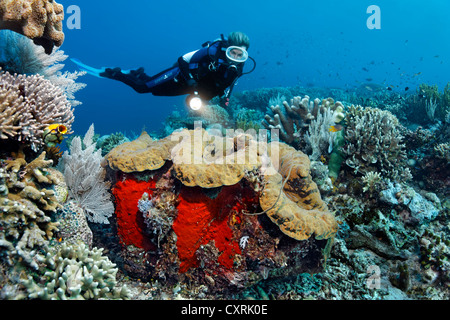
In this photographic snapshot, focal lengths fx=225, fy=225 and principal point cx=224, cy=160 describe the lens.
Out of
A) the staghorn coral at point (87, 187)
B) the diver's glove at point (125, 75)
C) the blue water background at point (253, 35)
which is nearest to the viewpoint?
the staghorn coral at point (87, 187)

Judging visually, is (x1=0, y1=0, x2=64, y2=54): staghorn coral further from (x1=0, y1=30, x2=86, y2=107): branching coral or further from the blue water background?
the blue water background

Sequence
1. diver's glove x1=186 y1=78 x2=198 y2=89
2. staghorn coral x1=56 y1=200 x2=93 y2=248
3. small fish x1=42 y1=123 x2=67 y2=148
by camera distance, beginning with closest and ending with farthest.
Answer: small fish x1=42 y1=123 x2=67 y2=148 → staghorn coral x1=56 y1=200 x2=93 y2=248 → diver's glove x1=186 y1=78 x2=198 y2=89

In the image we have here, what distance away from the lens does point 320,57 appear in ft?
343

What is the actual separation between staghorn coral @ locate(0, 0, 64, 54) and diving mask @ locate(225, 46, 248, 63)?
311cm

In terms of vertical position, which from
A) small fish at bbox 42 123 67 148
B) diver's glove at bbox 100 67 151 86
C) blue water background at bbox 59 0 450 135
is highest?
blue water background at bbox 59 0 450 135

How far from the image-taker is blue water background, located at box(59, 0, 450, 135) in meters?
86.1

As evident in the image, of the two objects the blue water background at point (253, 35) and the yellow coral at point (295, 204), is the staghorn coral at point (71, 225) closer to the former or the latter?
the yellow coral at point (295, 204)

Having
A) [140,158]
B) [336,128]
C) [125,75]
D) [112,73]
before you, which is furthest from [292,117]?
[112,73]

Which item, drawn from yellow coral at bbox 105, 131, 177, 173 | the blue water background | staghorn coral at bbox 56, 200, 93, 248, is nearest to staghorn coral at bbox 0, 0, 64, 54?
yellow coral at bbox 105, 131, 177, 173

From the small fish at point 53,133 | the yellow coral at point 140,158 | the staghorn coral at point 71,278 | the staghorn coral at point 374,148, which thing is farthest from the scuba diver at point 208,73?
the staghorn coral at point 71,278

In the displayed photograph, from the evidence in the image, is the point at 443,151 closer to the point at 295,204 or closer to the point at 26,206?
the point at 295,204

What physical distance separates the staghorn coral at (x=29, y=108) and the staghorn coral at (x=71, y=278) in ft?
3.98

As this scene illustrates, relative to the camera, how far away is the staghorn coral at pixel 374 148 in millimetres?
4645

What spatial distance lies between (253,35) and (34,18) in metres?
127
